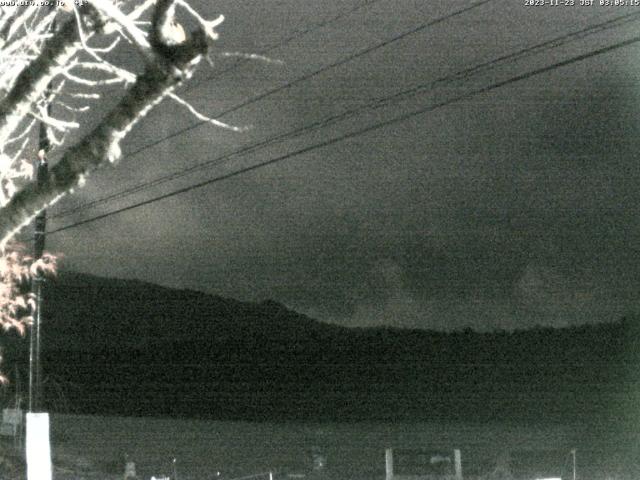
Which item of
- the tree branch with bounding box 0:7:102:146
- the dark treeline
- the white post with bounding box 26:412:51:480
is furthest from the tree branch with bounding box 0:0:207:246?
the dark treeline

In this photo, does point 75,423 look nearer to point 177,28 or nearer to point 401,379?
point 401,379

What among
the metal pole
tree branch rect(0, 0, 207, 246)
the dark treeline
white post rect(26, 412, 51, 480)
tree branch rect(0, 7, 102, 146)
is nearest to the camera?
tree branch rect(0, 0, 207, 246)

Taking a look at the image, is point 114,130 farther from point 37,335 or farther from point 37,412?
point 37,335

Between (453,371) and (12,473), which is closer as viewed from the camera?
(12,473)

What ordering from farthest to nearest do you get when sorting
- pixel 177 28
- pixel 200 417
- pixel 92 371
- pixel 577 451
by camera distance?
pixel 92 371 < pixel 200 417 < pixel 577 451 < pixel 177 28

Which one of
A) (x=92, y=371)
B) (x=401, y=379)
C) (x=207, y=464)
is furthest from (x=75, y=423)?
(x=401, y=379)

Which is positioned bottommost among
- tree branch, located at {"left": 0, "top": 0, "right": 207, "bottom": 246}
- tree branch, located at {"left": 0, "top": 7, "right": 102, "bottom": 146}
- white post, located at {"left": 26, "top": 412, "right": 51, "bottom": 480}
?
white post, located at {"left": 26, "top": 412, "right": 51, "bottom": 480}

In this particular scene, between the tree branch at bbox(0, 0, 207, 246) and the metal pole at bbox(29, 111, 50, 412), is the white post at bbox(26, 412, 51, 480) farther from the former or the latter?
the tree branch at bbox(0, 0, 207, 246)
